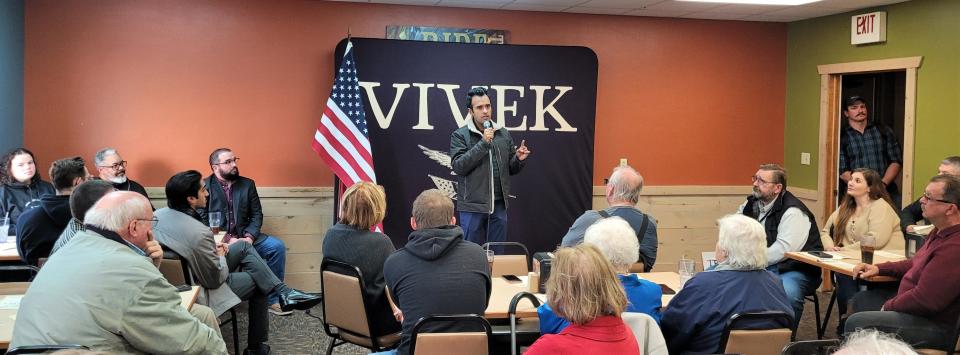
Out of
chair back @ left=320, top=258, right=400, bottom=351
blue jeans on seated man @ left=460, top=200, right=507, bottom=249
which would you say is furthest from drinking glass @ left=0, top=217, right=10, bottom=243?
blue jeans on seated man @ left=460, top=200, right=507, bottom=249

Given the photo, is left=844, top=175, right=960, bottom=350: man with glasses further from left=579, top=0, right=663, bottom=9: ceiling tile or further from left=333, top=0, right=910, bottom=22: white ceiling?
left=579, top=0, right=663, bottom=9: ceiling tile

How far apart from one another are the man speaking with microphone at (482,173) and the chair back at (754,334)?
2888mm

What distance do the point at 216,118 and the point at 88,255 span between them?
4.28m

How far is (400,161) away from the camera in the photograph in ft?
23.0

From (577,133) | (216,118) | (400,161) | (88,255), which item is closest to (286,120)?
(216,118)

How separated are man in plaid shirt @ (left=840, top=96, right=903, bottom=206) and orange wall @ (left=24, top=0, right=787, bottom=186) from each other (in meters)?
0.85

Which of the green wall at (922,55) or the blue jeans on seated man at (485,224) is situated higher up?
the green wall at (922,55)

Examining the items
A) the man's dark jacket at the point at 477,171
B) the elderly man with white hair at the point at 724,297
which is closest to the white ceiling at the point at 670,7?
the man's dark jacket at the point at 477,171

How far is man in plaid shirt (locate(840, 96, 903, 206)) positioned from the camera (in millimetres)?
7090

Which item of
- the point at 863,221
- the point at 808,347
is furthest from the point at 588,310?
the point at 863,221

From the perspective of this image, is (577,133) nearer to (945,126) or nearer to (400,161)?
(400,161)

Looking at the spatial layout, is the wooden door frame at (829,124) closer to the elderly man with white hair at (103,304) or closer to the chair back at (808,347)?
the chair back at (808,347)

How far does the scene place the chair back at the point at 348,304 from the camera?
3990 mm

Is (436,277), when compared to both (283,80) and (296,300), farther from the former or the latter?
(283,80)
